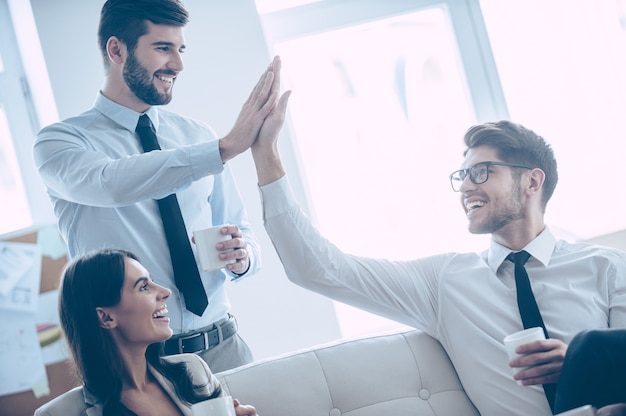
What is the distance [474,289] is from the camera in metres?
2.13

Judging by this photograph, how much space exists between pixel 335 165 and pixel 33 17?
1.48 m

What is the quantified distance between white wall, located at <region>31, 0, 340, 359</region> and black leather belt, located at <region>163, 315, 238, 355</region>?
3.16 ft

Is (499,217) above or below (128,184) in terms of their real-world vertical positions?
below

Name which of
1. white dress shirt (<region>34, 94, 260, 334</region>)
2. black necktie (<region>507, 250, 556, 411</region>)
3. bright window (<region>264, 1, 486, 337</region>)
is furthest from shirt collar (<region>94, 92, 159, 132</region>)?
bright window (<region>264, 1, 486, 337</region>)

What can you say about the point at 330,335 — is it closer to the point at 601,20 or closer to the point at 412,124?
the point at 412,124

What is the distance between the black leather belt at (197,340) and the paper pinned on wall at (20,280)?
1.40m

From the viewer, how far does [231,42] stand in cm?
320

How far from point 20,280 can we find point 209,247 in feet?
Result: 5.38

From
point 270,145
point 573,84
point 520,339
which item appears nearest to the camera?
point 520,339

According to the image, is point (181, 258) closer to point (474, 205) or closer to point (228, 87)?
point (474, 205)

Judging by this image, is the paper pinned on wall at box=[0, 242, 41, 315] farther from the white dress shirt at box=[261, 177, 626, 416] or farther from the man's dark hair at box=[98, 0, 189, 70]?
the white dress shirt at box=[261, 177, 626, 416]

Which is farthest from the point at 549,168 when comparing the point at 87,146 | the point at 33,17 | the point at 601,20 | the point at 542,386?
the point at 33,17

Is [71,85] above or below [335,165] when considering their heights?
above

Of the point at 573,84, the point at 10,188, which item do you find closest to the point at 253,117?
the point at 10,188
